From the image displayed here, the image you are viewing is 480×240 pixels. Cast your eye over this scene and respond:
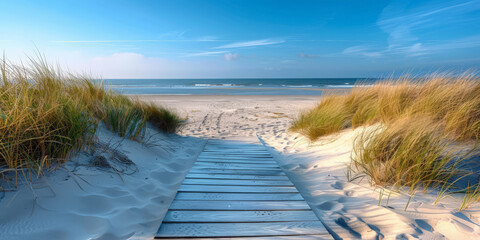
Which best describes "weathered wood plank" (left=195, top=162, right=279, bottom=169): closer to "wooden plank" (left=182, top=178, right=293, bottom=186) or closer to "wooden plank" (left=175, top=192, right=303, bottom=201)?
"wooden plank" (left=182, top=178, right=293, bottom=186)

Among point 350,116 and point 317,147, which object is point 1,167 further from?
point 350,116

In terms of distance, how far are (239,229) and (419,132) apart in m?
2.17

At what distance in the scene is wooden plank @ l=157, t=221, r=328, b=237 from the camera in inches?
68.1

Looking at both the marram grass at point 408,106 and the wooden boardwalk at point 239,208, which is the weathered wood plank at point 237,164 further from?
the marram grass at point 408,106

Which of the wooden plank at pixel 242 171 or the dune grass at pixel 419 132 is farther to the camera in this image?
the wooden plank at pixel 242 171

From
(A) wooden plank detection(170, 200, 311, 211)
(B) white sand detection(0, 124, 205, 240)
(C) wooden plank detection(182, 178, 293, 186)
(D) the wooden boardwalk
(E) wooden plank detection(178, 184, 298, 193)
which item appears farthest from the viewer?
(C) wooden plank detection(182, 178, 293, 186)

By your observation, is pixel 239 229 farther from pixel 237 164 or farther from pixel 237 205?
pixel 237 164

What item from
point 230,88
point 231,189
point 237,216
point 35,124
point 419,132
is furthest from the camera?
point 230,88

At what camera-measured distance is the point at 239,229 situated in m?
1.79

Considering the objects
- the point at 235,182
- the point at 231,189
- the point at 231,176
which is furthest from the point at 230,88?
the point at 231,189

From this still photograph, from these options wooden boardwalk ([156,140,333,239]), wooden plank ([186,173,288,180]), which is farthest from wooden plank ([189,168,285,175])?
wooden plank ([186,173,288,180])

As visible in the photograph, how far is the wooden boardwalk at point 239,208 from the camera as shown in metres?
1.76

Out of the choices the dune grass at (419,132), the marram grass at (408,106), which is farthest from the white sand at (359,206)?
the marram grass at (408,106)

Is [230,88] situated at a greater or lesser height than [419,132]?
lesser
